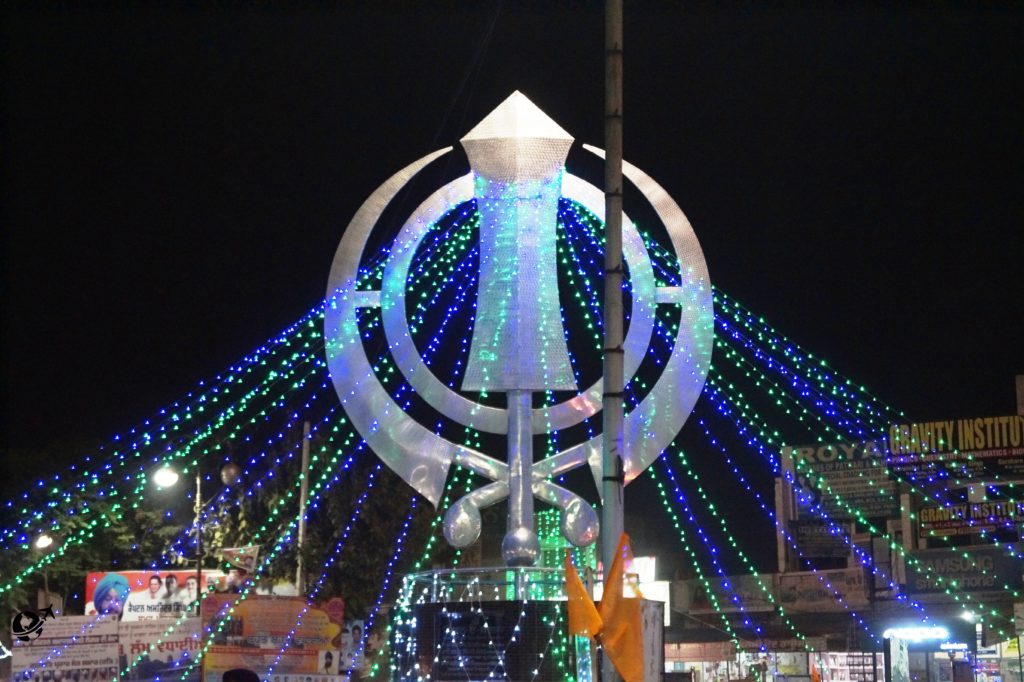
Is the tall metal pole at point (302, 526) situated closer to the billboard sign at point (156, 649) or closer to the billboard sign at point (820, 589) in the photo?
the billboard sign at point (156, 649)

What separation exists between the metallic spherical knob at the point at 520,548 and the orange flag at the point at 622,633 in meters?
5.72

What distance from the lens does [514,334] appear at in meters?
17.3

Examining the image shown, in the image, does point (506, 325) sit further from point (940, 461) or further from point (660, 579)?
point (660, 579)

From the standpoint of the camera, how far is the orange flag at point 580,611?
1084 centimetres

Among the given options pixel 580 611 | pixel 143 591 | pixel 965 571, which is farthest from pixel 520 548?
pixel 965 571

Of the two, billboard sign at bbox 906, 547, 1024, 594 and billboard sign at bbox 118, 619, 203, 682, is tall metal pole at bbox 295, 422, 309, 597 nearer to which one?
billboard sign at bbox 118, 619, 203, 682

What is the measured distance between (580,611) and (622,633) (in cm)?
43

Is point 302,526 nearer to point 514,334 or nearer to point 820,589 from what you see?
point 514,334

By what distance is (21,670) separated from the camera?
57.7 ft

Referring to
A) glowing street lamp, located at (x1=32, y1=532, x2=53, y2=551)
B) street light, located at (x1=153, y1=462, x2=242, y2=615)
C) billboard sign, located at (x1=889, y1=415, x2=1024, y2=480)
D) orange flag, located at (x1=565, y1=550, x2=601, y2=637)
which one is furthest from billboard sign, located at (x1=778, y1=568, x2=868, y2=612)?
orange flag, located at (x1=565, y1=550, x2=601, y2=637)

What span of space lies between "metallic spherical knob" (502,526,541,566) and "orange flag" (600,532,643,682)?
18.8 ft

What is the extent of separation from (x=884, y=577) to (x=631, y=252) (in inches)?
995

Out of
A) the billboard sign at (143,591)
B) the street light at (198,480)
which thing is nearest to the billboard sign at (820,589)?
the billboard sign at (143,591)

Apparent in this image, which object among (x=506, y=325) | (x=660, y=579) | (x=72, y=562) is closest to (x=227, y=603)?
(x=506, y=325)
